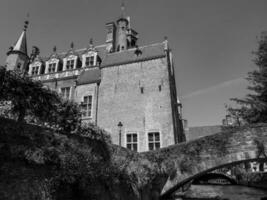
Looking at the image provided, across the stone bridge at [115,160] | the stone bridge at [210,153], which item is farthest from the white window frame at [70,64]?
the stone bridge at [210,153]

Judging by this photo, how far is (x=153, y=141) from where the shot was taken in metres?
13.7

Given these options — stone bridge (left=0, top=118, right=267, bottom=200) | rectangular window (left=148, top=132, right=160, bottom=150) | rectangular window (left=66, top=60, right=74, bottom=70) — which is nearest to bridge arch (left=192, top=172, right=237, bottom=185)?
rectangular window (left=148, top=132, right=160, bottom=150)

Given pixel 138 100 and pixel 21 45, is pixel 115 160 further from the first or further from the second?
pixel 21 45

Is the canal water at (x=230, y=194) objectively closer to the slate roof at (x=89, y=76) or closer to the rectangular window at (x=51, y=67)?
the slate roof at (x=89, y=76)

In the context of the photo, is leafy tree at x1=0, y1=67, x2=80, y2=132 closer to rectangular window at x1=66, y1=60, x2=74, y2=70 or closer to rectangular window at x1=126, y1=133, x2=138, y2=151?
rectangular window at x1=126, y1=133, x2=138, y2=151

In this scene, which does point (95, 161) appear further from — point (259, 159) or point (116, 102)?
point (116, 102)

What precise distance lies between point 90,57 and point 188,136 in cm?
2547

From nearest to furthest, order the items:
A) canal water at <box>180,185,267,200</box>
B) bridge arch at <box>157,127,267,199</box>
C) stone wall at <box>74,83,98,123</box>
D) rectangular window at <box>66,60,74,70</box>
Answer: bridge arch at <box>157,127,267,199</box>
canal water at <box>180,185,267,200</box>
stone wall at <box>74,83,98,123</box>
rectangular window at <box>66,60,74,70</box>

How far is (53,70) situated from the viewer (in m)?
20.6

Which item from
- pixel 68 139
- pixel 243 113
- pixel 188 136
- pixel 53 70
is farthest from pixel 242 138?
pixel 188 136

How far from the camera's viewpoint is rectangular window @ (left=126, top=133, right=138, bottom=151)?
1423cm

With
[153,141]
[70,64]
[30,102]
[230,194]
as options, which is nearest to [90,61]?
[70,64]

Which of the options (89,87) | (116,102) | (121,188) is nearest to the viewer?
(121,188)

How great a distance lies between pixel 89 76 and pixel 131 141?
7451 millimetres
